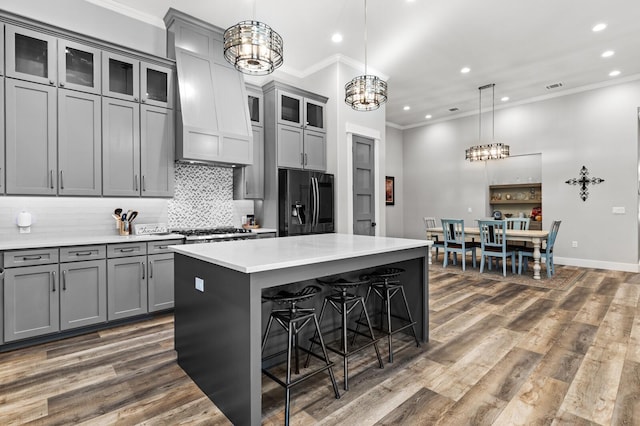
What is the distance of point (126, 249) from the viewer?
11.2 feet

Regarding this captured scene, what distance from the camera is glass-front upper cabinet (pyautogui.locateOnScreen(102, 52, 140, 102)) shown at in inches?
137

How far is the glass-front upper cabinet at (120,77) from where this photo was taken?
3477mm

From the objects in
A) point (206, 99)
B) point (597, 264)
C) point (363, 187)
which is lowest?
point (597, 264)

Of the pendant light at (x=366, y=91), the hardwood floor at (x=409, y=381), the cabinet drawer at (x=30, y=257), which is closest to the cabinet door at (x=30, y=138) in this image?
the cabinet drawer at (x=30, y=257)

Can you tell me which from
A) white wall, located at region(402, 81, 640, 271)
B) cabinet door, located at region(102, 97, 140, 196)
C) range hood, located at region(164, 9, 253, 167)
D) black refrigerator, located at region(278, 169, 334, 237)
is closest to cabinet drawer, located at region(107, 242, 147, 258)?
cabinet door, located at region(102, 97, 140, 196)

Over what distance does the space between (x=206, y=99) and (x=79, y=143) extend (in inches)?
56.8

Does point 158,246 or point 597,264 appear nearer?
point 158,246

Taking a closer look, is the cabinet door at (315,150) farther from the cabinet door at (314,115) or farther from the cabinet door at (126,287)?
the cabinet door at (126,287)

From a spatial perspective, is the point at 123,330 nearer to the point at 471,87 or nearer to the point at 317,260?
the point at 317,260

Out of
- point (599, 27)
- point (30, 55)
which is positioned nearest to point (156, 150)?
point (30, 55)

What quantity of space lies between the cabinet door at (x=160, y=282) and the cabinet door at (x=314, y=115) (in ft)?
9.39

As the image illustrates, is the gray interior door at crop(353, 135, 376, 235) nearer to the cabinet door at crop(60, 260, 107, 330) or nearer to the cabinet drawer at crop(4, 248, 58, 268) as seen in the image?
the cabinet door at crop(60, 260, 107, 330)

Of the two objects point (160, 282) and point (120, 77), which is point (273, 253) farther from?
point (120, 77)

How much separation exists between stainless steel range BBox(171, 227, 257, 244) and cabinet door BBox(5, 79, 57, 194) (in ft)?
4.48
